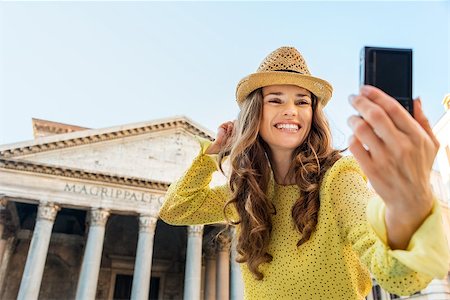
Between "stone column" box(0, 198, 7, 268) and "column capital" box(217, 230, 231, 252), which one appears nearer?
"stone column" box(0, 198, 7, 268)

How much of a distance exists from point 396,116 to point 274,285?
1.02m

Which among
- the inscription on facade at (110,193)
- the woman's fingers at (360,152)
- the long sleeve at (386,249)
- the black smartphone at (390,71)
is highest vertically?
the inscription on facade at (110,193)

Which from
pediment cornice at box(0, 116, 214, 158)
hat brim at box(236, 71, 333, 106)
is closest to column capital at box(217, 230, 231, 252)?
pediment cornice at box(0, 116, 214, 158)

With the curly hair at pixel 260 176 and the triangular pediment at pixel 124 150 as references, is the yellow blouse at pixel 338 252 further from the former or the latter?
the triangular pediment at pixel 124 150

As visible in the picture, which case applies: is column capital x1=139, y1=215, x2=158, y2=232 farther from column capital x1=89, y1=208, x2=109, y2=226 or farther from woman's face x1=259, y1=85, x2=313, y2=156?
woman's face x1=259, y1=85, x2=313, y2=156

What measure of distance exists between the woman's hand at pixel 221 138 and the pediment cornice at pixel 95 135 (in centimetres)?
1683

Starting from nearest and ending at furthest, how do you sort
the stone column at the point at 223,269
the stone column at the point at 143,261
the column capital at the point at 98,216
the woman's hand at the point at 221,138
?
the woman's hand at the point at 221,138
the stone column at the point at 143,261
the column capital at the point at 98,216
the stone column at the point at 223,269

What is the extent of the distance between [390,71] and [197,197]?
1.32 m

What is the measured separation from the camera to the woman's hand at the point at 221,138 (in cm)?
202

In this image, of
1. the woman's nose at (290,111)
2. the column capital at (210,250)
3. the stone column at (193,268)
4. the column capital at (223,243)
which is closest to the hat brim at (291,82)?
the woman's nose at (290,111)

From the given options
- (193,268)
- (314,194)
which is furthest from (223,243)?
(314,194)

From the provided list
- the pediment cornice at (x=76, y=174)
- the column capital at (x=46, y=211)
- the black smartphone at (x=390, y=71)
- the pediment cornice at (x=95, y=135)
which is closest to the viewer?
the black smartphone at (x=390, y=71)

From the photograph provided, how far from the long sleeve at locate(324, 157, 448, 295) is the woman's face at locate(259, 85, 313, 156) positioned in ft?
1.30

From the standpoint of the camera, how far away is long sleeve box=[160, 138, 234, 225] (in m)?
2.05
